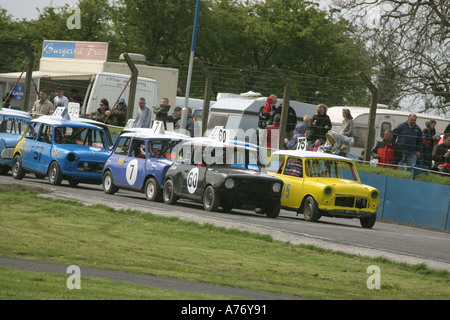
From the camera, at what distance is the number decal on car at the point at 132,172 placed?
19.3 m

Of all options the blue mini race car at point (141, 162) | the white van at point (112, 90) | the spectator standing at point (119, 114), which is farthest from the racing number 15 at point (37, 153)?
the white van at point (112, 90)

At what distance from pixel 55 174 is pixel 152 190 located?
296 centimetres

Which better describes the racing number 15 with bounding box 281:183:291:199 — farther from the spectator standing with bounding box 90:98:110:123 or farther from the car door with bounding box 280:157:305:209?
the spectator standing with bounding box 90:98:110:123

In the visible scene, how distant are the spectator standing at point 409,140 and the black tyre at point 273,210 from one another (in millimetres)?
5272

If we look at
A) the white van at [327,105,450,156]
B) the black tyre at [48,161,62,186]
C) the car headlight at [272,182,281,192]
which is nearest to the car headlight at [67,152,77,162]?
the black tyre at [48,161,62,186]

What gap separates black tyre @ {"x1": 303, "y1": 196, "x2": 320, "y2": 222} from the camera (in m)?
17.7

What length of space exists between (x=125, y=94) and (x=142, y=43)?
4189 centimetres

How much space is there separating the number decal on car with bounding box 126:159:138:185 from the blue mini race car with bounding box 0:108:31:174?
4554mm

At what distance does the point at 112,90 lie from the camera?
30.1 metres

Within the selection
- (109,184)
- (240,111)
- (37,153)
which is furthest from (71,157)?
(240,111)

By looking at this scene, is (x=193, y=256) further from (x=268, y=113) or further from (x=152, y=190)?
(x=268, y=113)

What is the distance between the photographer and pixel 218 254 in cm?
1141
